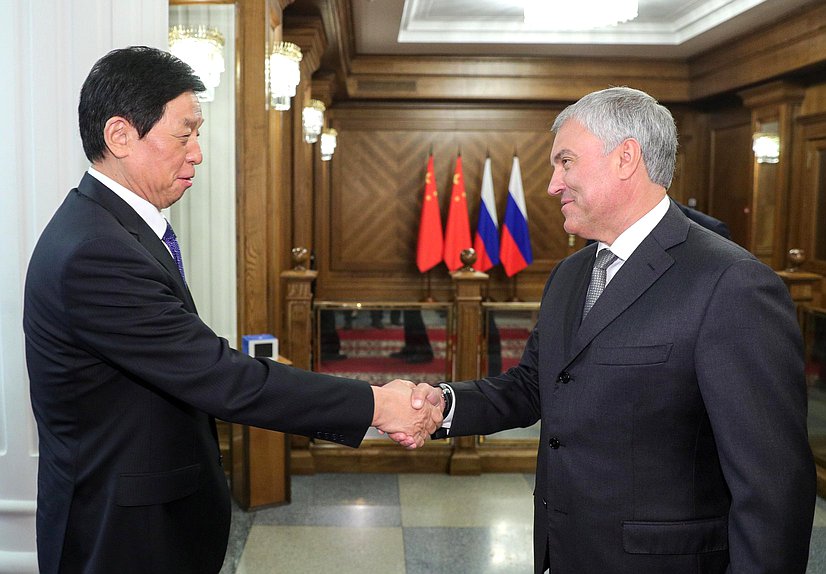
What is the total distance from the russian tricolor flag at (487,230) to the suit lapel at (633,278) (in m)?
7.72

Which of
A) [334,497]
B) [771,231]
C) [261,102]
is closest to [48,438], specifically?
[261,102]

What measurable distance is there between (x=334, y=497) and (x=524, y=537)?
3.87 feet

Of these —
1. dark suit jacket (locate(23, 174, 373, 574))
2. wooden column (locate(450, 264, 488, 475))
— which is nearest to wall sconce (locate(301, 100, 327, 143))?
wooden column (locate(450, 264, 488, 475))

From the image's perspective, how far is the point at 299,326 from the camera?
4.95 metres

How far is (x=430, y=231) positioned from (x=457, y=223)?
332 mm

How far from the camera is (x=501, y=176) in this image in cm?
980

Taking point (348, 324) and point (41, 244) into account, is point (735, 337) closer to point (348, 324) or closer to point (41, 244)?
point (41, 244)

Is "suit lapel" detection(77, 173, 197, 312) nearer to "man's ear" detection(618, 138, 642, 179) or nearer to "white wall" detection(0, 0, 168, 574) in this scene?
"white wall" detection(0, 0, 168, 574)

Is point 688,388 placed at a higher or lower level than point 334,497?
higher

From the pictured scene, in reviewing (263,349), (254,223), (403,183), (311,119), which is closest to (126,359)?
(263,349)

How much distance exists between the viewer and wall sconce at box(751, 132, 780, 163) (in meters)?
7.96

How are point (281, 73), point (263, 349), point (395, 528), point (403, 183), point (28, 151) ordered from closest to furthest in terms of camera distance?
1. point (28, 151)
2. point (263, 349)
3. point (395, 528)
4. point (281, 73)
5. point (403, 183)

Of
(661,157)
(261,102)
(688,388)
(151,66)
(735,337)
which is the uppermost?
(261,102)

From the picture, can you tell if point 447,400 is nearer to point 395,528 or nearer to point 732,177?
point 395,528
